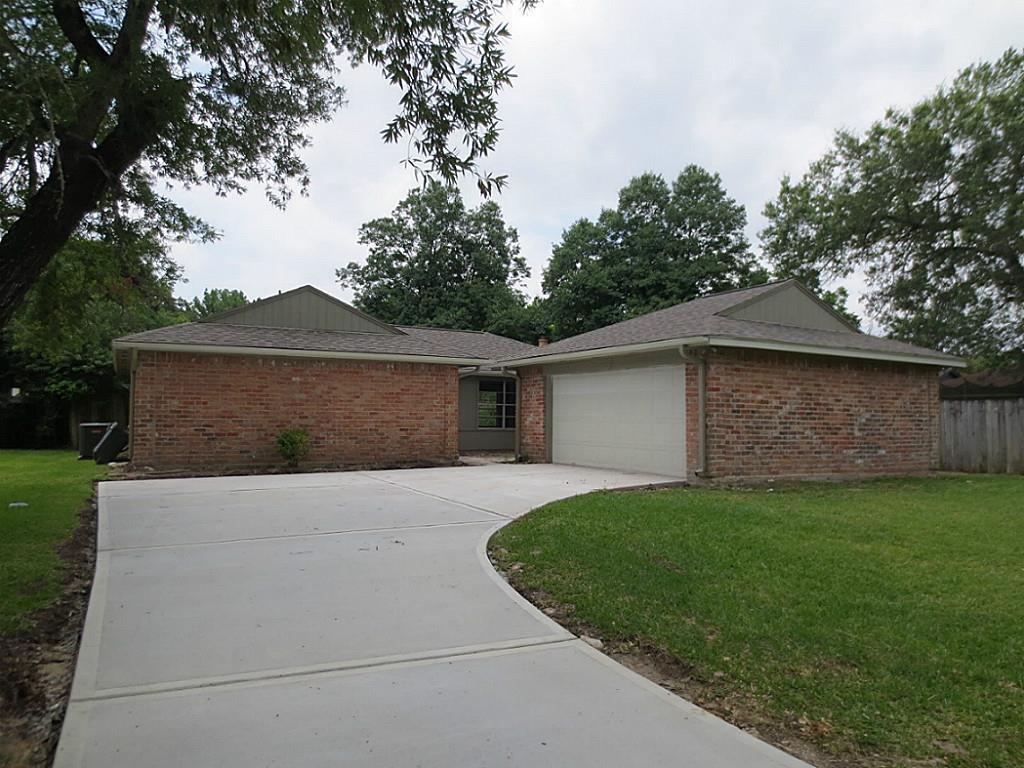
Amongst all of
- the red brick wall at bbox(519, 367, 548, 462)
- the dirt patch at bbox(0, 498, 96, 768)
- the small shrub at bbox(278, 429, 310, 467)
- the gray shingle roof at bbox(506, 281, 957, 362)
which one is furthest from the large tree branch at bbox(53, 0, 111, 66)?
the red brick wall at bbox(519, 367, 548, 462)

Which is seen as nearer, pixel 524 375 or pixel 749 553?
pixel 749 553

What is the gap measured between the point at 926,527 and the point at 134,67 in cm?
866

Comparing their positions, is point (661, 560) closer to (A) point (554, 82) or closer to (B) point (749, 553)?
(B) point (749, 553)

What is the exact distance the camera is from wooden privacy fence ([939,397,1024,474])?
47.6 feet

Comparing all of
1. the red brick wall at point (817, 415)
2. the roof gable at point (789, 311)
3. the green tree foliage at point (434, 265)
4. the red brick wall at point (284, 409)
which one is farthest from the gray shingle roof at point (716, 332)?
the green tree foliage at point (434, 265)

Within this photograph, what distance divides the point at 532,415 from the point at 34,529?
10.3 meters

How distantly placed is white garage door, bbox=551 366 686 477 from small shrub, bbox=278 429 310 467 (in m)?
5.36

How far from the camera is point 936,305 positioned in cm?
2097

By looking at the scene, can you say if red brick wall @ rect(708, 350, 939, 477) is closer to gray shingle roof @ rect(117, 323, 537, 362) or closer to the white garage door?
the white garage door

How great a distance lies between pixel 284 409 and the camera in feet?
45.0

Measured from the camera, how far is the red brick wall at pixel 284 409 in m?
12.7

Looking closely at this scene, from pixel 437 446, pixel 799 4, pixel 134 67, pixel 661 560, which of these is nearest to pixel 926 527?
pixel 661 560

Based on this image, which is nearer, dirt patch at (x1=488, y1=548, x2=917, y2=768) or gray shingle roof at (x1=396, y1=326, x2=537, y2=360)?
dirt patch at (x1=488, y1=548, x2=917, y2=768)

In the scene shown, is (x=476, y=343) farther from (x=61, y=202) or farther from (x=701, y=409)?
(x=61, y=202)
